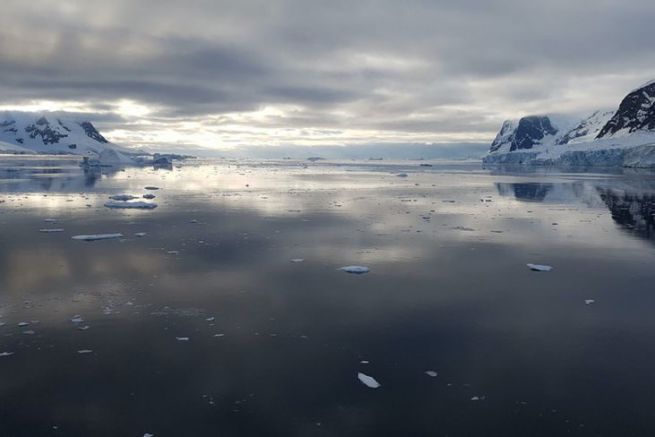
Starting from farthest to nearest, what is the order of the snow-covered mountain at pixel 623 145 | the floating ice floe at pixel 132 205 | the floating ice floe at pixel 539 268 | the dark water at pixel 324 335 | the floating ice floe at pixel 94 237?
1. the snow-covered mountain at pixel 623 145
2. the floating ice floe at pixel 132 205
3. the floating ice floe at pixel 94 237
4. the floating ice floe at pixel 539 268
5. the dark water at pixel 324 335

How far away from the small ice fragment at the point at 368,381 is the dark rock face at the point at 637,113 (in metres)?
124

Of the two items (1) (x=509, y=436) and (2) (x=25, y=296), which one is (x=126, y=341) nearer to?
(2) (x=25, y=296)

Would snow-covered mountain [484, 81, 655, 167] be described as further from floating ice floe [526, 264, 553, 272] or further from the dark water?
floating ice floe [526, 264, 553, 272]

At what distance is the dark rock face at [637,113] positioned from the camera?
381ft

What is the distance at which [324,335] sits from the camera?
938 cm

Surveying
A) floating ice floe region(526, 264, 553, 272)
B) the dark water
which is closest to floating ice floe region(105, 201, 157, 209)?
the dark water

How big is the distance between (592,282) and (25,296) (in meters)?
13.6

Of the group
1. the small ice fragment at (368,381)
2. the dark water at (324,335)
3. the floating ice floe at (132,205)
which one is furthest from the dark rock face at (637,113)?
the small ice fragment at (368,381)

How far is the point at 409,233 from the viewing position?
67.1 ft

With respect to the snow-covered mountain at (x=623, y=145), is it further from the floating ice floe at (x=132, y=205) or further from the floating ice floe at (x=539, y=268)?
the floating ice floe at (x=132, y=205)

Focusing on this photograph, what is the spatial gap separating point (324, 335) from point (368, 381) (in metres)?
1.90

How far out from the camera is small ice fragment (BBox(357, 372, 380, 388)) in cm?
752

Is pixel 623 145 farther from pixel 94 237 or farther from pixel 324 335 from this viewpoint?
pixel 324 335

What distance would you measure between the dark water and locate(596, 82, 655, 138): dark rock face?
116 m
